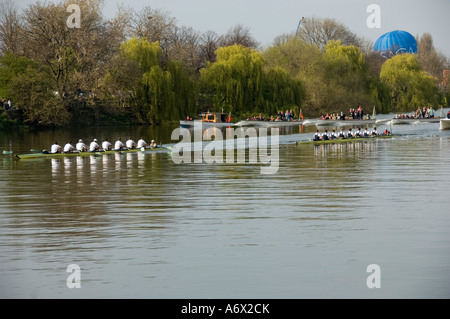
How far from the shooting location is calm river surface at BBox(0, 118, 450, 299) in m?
14.2

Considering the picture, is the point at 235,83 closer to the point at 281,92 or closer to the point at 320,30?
the point at 281,92

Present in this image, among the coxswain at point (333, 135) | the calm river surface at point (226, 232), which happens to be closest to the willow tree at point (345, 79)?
the coxswain at point (333, 135)

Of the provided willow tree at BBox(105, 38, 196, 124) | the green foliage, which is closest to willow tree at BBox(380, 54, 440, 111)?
→ willow tree at BBox(105, 38, 196, 124)

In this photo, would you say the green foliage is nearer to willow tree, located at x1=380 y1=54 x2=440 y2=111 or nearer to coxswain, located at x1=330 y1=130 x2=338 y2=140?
coxswain, located at x1=330 y1=130 x2=338 y2=140

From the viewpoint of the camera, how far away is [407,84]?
105 m

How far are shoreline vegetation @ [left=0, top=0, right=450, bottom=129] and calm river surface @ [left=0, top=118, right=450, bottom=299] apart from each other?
128 ft

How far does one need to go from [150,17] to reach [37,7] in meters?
21.5

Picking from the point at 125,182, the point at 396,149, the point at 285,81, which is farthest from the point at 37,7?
the point at 125,182

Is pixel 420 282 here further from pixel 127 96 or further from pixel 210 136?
pixel 127 96

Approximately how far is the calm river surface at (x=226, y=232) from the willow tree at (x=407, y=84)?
72991mm

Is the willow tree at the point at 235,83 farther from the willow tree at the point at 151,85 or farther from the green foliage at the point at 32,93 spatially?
the green foliage at the point at 32,93

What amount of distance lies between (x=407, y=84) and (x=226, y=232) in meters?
91.3

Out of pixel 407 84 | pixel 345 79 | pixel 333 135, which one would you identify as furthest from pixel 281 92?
pixel 333 135
